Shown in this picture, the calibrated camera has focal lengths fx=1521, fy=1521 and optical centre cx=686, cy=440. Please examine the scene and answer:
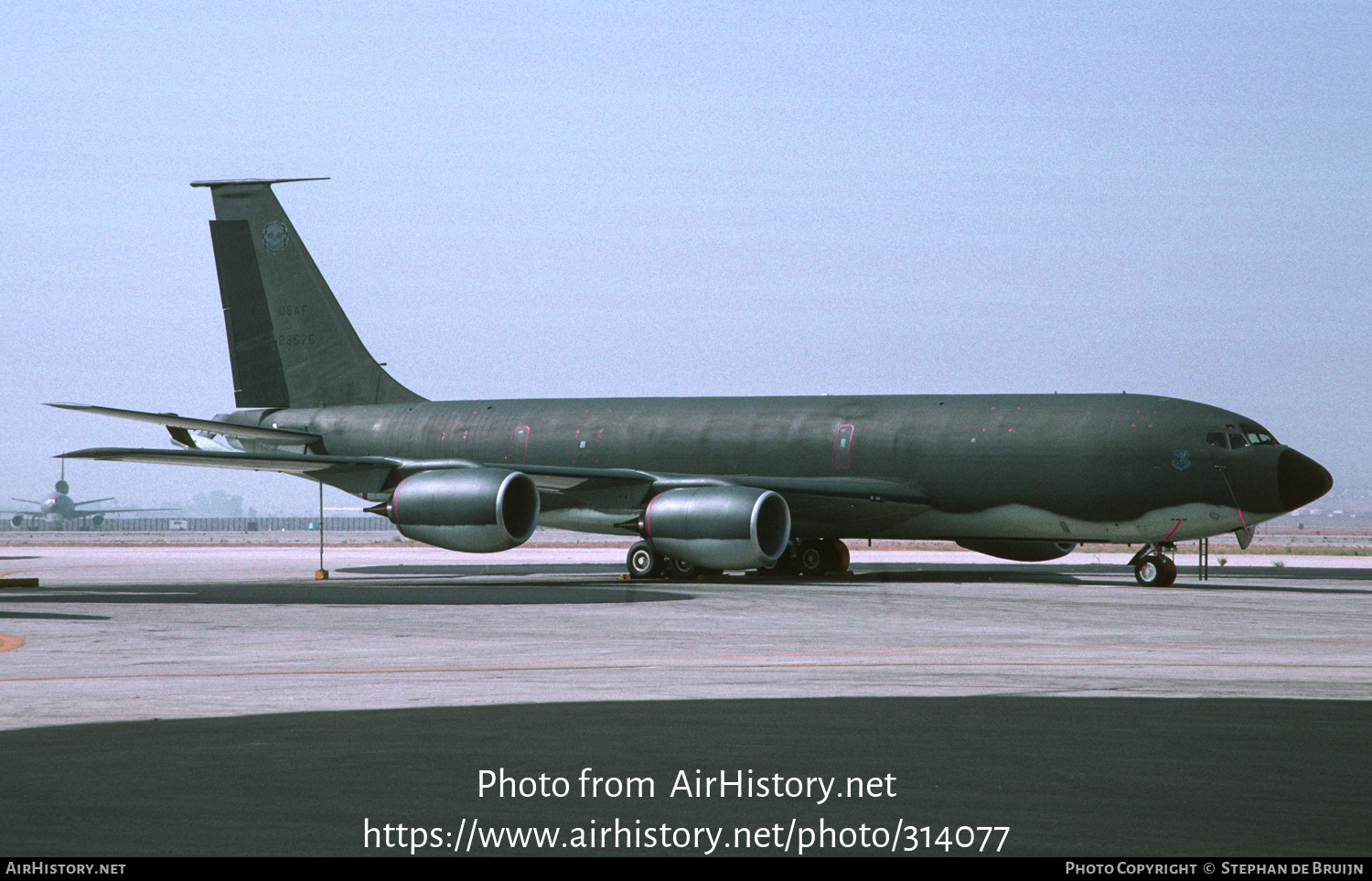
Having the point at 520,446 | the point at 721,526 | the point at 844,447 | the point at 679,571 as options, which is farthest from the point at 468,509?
the point at 844,447

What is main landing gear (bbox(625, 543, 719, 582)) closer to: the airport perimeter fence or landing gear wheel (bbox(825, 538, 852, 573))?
landing gear wheel (bbox(825, 538, 852, 573))

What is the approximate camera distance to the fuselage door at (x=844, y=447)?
1298 inches

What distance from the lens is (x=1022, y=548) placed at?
113 feet

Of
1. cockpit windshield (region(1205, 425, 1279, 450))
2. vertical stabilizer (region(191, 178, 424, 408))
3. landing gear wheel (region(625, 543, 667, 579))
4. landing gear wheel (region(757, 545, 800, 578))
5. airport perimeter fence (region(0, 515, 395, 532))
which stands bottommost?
airport perimeter fence (region(0, 515, 395, 532))

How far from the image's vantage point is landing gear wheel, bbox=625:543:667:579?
107 ft

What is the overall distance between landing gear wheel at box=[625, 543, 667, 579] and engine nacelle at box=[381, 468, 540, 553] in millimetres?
3351

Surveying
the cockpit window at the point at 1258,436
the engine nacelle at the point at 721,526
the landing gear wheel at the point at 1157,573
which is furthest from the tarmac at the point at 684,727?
the cockpit window at the point at 1258,436

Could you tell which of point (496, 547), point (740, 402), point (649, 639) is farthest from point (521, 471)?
point (649, 639)

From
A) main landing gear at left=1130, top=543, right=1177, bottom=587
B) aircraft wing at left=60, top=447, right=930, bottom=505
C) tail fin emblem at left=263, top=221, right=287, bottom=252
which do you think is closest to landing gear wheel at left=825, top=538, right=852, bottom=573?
aircraft wing at left=60, top=447, right=930, bottom=505

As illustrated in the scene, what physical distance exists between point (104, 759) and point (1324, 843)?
20.5 ft

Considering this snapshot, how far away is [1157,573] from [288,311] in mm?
23290

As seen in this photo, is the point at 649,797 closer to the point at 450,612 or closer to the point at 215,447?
the point at 450,612

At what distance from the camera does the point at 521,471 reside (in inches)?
1192

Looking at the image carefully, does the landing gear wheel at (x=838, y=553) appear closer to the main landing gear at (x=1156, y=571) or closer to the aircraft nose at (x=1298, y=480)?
the main landing gear at (x=1156, y=571)
